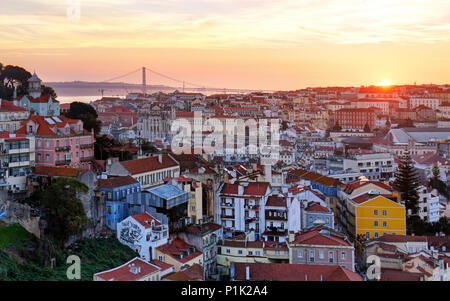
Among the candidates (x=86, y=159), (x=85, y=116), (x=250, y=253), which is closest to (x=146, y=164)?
(x=86, y=159)

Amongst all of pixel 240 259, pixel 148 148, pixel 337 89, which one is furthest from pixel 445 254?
pixel 337 89

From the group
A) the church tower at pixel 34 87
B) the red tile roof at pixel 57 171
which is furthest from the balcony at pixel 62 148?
the church tower at pixel 34 87

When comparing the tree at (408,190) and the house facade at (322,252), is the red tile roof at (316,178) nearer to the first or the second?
the tree at (408,190)

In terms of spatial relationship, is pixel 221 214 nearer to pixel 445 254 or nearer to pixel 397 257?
pixel 397 257

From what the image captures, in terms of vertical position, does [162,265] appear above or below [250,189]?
below

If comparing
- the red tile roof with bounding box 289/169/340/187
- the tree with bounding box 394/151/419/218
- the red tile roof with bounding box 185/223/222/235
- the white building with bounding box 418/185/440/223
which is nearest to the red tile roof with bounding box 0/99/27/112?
the red tile roof with bounding box 185/223/222/235

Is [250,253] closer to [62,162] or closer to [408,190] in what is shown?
[62,162]
